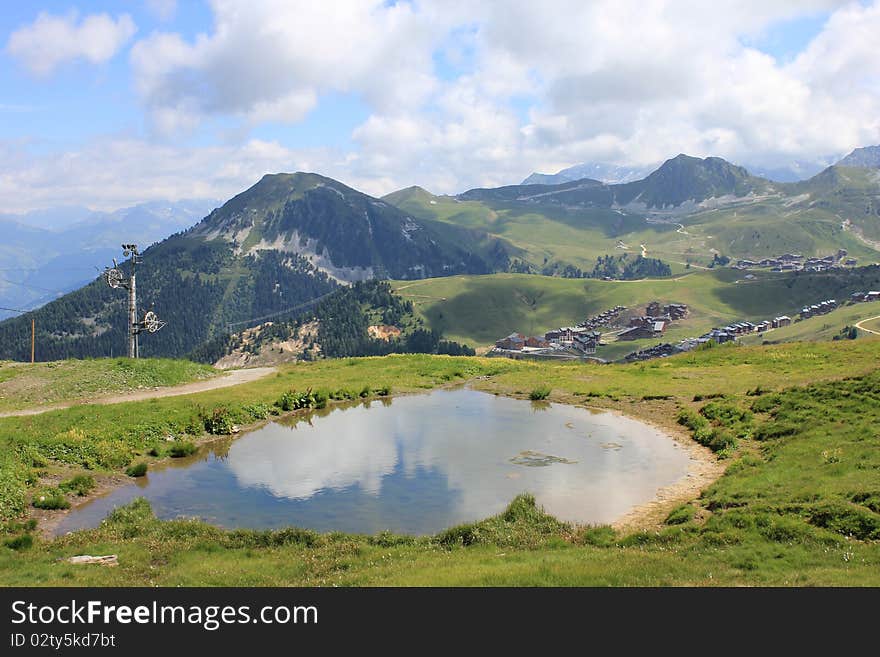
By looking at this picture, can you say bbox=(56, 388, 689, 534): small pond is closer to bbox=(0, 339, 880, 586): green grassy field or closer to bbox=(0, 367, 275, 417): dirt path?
bbox=(0, 339, 880, 586): green grassy field

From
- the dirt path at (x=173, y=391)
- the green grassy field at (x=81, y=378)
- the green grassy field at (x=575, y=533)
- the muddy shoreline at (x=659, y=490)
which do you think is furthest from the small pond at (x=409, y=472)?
the green grassy field at (x=81, y=378)

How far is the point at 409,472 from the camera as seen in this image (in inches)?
1416

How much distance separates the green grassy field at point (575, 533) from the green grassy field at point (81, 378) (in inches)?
403

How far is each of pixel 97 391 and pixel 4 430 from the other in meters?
16.7

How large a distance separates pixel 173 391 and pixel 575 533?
43.2m

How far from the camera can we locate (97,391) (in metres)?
54.1

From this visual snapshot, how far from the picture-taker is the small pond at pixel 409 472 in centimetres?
2966

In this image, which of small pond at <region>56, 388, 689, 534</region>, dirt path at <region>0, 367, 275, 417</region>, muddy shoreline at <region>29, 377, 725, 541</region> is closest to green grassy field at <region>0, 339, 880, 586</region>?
muddy shoreline at <region>29, 377, 725, 541</region>

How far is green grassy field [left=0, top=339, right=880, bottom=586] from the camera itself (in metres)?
18.5

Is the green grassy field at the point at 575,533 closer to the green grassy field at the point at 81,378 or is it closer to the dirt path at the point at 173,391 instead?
the dirt path at the point at 173,391

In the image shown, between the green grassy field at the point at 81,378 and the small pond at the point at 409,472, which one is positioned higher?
the green grassy field at the point at 81,378
